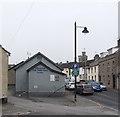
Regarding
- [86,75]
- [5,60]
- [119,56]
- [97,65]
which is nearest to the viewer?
[5,60]

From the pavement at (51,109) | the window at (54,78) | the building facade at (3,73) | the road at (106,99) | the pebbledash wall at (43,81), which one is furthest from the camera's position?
the window at (54,78)

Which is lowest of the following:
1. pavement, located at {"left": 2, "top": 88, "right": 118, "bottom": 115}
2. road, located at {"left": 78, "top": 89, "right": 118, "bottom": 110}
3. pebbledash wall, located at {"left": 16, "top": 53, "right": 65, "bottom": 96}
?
road, located at {"left": 78, "top": 89, "right": 118, "bottom": 110}

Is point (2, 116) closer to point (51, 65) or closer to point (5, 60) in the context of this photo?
point (5, 60)

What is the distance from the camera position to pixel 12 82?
57.8m

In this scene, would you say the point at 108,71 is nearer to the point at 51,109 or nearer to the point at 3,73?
the point at 3,73

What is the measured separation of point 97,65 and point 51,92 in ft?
131

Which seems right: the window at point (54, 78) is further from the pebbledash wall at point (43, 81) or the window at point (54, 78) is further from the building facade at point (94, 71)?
the building facade at point (94, 71)

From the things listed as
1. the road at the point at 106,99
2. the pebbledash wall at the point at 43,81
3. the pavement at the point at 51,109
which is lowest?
the road at the point at 106,99

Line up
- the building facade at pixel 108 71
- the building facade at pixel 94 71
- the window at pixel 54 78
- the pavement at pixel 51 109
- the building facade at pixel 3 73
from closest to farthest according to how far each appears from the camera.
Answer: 1. the pavement at pixel 51 109
2. the building facade at pixel 3 73
3. the window at pixel 54 78
4. the building facade at pixel 108 71
5. the building facade at pixel 94 71

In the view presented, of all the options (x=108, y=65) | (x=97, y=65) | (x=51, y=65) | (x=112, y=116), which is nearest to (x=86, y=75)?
(x=97, y=65)

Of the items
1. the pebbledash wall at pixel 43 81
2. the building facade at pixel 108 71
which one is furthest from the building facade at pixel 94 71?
the pebbledash wall at pixel 43 81

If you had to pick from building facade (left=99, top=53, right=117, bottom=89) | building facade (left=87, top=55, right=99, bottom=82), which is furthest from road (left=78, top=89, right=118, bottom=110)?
building facade (left=87, top=55, right=99, bottom=82)

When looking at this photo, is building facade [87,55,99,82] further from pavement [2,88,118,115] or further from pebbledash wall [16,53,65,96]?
pavement [2,88,118,115]

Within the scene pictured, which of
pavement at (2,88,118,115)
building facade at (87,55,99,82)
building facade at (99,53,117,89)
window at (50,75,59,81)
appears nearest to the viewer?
pavement at (2,88,118,115)
